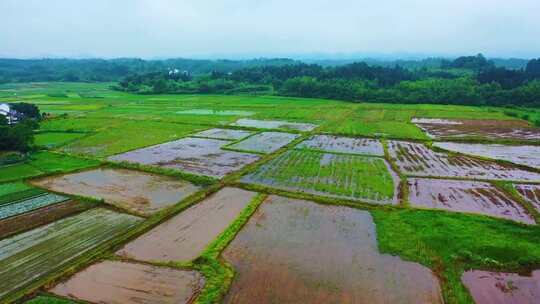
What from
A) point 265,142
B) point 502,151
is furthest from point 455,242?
point 265,142

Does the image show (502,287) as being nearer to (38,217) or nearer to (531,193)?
(531,193)

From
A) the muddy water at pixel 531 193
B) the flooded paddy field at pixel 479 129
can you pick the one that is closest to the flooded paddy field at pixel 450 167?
the muddy water at pixel 531 193

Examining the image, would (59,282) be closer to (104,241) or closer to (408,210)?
(104,241)

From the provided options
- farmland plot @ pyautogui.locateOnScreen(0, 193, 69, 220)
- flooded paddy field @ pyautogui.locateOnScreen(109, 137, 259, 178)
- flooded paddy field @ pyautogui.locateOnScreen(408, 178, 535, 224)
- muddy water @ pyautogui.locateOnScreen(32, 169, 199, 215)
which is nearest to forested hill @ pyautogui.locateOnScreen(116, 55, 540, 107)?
flooded paddy field @ pyautogui.locateOnScreen(109, 137, 259, 178)

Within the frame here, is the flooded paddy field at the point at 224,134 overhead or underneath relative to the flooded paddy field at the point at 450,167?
overhead

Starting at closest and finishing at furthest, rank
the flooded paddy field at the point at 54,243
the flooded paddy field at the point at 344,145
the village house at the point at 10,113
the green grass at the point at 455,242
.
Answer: the flooded paddy field at the point at 54,243, the green grass at the point at 455,242, the flooded paddy field at the point at 344,145, the village house at the point at 10,113

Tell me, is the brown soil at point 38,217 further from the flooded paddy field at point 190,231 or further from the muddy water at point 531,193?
the muddy water at point 531,193

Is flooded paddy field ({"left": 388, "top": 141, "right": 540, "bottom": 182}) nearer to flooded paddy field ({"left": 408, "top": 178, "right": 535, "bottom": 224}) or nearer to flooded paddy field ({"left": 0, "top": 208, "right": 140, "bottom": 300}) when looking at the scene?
flooded paddy field ({"left": 408, "top": 178, "right": 535, "bottom": 224})
